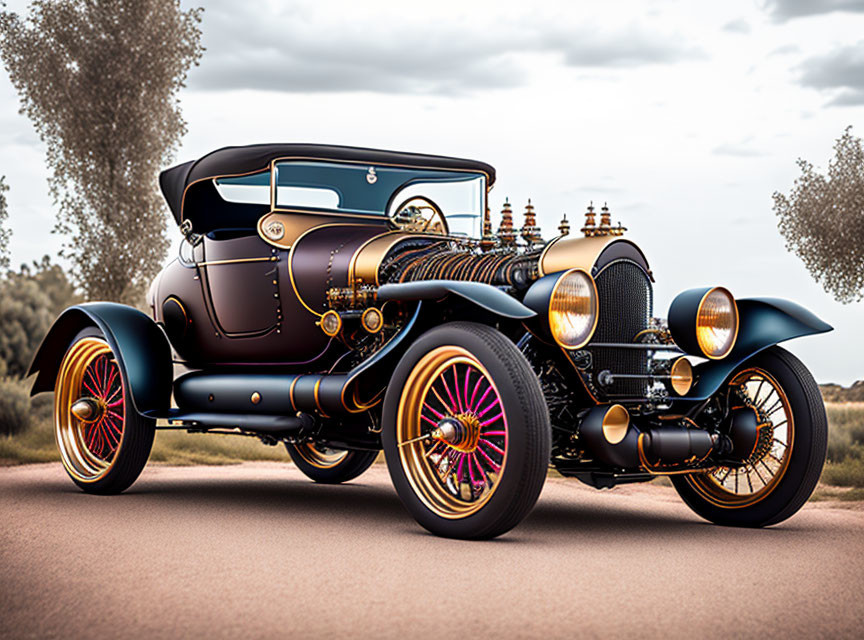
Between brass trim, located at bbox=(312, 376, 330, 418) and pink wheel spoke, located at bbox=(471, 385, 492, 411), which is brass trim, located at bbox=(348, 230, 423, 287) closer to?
brass trim, located at bbox=(312, 376, 330, 418)

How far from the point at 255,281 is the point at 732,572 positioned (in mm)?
3939

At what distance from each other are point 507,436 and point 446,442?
0.42m

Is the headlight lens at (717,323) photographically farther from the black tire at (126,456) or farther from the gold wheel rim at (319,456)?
the black tire at (126,456)

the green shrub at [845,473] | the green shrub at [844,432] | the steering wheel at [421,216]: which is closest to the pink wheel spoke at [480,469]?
the steering wheel at [421,216]

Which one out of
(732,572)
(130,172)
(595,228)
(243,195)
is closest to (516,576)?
(732,572)

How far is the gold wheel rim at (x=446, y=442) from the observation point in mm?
5328

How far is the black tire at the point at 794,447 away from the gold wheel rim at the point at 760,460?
26 mm

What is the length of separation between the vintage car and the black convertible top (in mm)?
18

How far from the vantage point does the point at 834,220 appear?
76.1 feet

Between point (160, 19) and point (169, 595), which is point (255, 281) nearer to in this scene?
point (169, 595)

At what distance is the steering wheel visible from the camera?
25.1 feet

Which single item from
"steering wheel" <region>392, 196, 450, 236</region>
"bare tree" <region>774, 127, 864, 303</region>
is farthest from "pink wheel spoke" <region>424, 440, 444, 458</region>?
"bare tree" <region>774, 127, 864, 303</region>

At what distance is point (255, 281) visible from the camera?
7254 millimetres

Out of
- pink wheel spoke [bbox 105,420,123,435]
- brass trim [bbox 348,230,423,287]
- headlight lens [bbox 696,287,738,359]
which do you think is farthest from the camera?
pink wheel spoke [bbox 105,420,123,435]
